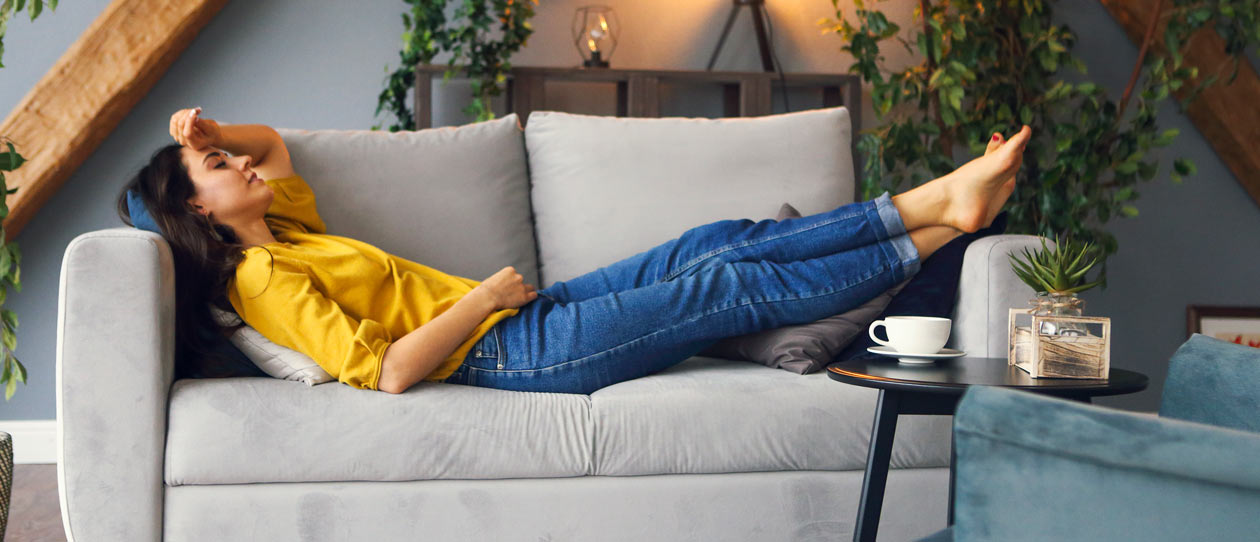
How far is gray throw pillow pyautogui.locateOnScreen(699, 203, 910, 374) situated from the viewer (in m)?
Result: 1.58

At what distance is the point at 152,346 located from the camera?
1.30m

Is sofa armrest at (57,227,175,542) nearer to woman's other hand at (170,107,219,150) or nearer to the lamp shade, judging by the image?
woman's other hand at (170,107,219,150)

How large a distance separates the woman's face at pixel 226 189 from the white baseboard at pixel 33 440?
55.4 inches

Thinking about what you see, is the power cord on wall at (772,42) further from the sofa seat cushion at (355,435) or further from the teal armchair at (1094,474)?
the teal armchair at (1094,474)

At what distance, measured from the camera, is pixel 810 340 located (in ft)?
5.23

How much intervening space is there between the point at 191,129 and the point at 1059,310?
4.80 ft

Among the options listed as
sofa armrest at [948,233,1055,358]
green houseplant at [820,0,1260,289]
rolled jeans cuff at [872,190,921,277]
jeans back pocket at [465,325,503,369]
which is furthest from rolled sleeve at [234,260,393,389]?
green houseplant at [820,0,1260,289]

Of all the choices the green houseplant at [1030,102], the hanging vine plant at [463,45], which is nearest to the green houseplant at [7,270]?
the hanging vine plant at [463,45]

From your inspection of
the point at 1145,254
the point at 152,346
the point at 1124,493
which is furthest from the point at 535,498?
the point at 1145,254

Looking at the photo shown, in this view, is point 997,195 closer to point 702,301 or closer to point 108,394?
point 702,301

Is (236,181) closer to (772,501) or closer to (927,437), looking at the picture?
(772,501)

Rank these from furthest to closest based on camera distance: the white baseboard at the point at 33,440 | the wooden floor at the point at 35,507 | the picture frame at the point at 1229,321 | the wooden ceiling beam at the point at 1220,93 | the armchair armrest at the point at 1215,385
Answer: the picture frame at the point at 1229,321 → the wooden ceiling beam at the point at 1220,93 → the white baseboard at the point at 33,440 → the wooden floor at the point at 35,507 → the armchair armrest at the point at 1215,385

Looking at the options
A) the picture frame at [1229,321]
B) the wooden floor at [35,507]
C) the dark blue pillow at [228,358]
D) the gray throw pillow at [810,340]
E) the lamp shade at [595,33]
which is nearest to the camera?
the dark blue pillow at [228,358]

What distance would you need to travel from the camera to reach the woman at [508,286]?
55.7 inches
